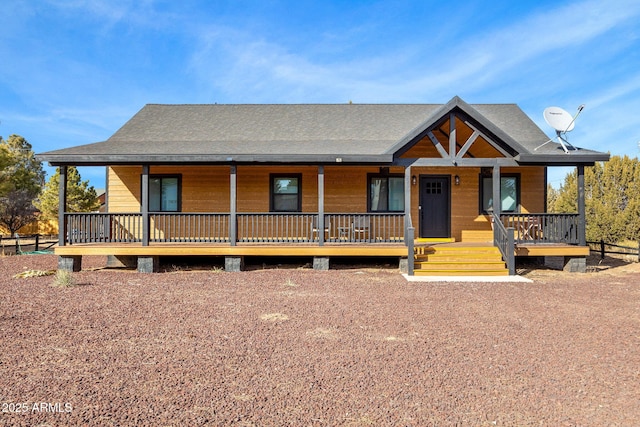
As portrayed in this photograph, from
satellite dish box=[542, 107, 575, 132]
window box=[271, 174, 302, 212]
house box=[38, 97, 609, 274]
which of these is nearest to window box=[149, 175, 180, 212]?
house box=[38, 97, 609, 274]

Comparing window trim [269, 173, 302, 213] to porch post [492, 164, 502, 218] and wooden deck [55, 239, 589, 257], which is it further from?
porch post [492, 164, 502, 218]

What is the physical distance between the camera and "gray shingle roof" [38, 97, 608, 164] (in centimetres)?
1074

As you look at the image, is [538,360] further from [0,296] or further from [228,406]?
[0,296]

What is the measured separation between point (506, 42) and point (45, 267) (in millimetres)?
19771

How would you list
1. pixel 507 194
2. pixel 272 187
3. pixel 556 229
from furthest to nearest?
pixel 507 194, pixel 272 187, pixel 556 229

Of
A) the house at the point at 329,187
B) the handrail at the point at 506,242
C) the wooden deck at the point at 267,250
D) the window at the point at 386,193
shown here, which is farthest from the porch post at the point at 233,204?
the handrail at the point at 506,242

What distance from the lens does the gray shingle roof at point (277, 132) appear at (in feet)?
35.2

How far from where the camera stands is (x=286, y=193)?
512 inches

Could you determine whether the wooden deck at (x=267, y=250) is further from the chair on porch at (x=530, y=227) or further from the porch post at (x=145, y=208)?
the chair on porch at (x=530, y=227)

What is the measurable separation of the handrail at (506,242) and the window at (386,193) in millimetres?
3109

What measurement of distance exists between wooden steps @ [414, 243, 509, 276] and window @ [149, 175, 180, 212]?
8.18 m

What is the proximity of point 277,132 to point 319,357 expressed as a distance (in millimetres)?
10576

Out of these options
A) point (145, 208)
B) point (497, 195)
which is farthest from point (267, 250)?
point (497, 195)

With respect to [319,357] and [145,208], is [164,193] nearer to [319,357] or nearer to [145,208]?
[145,208]
